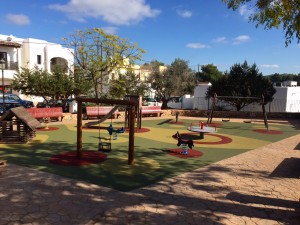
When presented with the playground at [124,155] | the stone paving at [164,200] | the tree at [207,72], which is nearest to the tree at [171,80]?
the playground at [124,155]

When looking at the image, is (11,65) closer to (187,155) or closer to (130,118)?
(130,118)

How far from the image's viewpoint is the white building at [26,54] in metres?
38.0

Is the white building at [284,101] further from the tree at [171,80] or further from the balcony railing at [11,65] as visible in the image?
the balcony railing at [11,65]

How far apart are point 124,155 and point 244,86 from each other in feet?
70.2

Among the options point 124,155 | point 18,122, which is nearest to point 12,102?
point 18,122

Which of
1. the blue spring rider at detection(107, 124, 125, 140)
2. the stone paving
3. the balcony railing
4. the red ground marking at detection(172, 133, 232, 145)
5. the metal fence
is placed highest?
the balcony railing

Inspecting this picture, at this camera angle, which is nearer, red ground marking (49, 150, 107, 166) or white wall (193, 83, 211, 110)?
red ground marking (49, 150, 107, 166)

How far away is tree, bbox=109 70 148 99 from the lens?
32.8m

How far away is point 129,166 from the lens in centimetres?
938

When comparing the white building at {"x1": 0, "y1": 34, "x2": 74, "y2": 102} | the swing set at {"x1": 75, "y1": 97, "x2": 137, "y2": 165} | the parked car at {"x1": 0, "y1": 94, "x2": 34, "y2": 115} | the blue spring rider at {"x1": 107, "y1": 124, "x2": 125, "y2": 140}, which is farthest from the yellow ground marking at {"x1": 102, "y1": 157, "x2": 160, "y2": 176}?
the white building at {"x1": 0, "y1": 34, "x2": 74, "y2": 102}

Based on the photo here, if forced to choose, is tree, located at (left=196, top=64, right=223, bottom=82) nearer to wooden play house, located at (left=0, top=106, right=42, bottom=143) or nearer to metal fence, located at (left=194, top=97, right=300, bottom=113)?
metal fence, located at (left=194, top=97, right=300, bottom=113)

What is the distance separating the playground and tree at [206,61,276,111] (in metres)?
12.6

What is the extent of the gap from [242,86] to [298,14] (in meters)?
22.5

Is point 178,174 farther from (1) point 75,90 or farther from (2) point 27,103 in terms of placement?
(2) point 27,103
